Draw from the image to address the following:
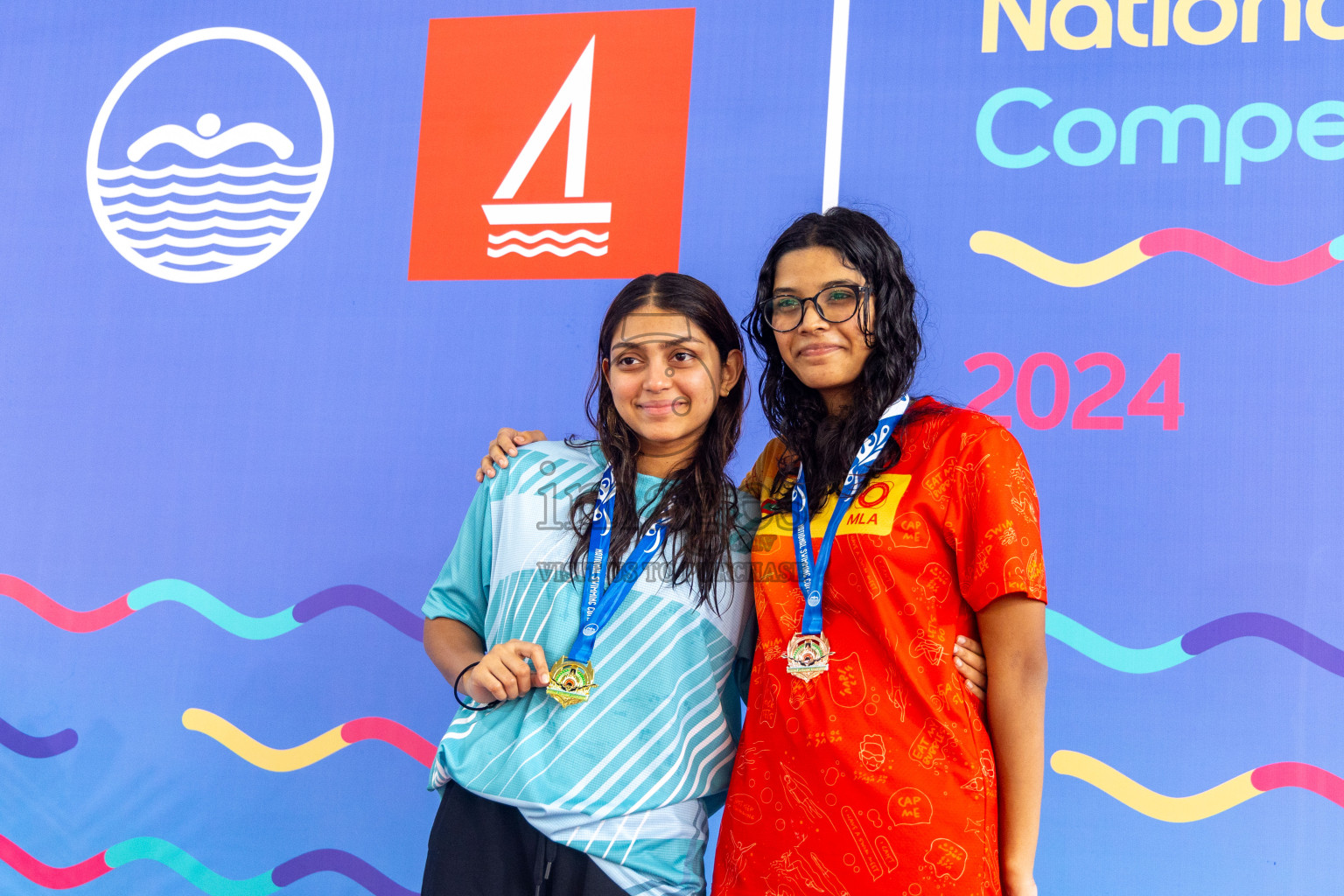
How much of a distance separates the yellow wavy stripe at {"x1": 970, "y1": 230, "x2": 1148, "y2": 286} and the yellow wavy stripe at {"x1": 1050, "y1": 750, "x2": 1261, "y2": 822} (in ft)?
3.48

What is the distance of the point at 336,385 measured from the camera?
9.20 ft

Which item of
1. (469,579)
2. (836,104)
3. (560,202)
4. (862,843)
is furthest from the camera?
(560,202)

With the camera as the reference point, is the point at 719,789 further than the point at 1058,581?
No

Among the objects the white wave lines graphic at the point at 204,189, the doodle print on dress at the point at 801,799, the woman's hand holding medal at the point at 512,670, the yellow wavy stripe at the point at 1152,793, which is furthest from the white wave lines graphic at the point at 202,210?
the yellow wavy stripe at the point at 1152,793

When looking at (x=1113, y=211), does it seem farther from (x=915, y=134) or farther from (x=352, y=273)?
(x=352, y=273)

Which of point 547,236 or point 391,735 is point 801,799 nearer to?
point 391,735

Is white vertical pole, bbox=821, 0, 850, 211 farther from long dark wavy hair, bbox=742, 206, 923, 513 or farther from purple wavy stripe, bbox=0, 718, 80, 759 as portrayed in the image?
purple wavy stripe, bbox=0, 718, 80, 759

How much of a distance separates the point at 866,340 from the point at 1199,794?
1.39 metres

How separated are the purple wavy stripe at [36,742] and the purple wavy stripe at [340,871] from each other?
27.5 inches

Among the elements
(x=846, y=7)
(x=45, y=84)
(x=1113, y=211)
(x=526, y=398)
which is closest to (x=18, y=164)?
(x=45, y=84)

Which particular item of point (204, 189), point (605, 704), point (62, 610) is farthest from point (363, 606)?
point (605, 704)

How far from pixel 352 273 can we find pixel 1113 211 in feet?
6.32

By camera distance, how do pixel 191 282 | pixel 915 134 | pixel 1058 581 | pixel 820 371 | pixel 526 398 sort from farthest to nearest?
pixel 191 282 < pixel 526 398 < pixel 915 134 < pixel 1058 581 < pixel 820 371

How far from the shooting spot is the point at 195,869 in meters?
2.75
